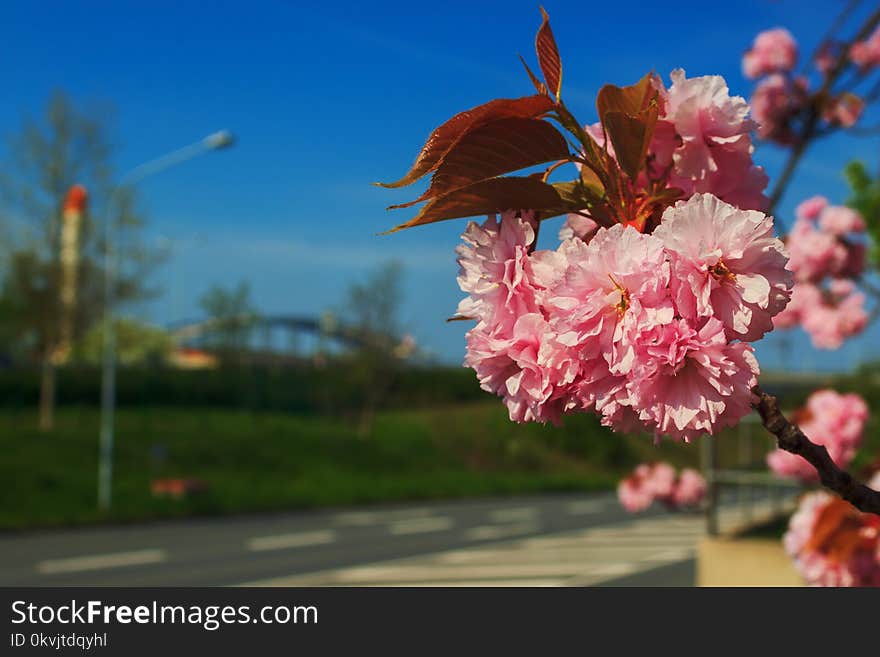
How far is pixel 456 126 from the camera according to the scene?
96 cm

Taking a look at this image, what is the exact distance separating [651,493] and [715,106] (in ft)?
17.9

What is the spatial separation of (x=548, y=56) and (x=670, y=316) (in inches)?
12.9

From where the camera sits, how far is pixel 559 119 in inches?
39.7

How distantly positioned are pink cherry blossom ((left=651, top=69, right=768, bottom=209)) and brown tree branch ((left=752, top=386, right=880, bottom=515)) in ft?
0.82

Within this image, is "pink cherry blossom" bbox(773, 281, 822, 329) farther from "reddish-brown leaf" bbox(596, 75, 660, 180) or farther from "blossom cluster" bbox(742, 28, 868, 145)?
"reddish-brown leaf" bbox(596, 75, 660, 180)

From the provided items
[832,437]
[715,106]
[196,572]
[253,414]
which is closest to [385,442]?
[253,414]

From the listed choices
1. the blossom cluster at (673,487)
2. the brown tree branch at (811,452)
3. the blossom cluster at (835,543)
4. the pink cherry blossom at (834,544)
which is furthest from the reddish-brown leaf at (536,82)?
the blossom cluster at (673,487)

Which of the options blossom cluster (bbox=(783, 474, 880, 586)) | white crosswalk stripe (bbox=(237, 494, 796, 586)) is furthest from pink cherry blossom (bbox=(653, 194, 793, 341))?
white crosswalk stripe (bbox=(237, 494, 796, 586))

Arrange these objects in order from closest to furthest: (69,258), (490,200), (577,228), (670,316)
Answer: (670,316)
(490,200)
(577,228)
(69,258)

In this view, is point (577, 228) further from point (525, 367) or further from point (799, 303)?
point (799, 303)

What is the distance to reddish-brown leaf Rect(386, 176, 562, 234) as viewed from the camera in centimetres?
97

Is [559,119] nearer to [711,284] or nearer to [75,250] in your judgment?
[711,284]

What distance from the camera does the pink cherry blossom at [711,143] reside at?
3.60 feet

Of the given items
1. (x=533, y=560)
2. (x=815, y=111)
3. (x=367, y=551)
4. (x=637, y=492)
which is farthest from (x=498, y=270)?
(x=367, y=551)
